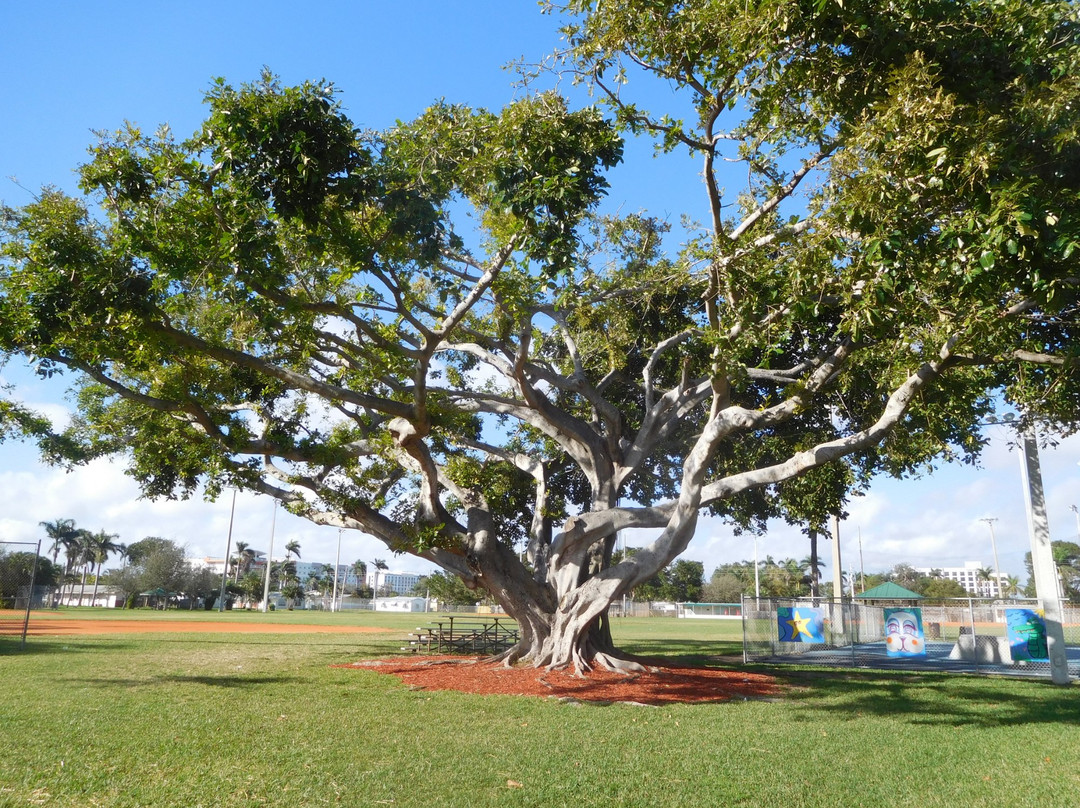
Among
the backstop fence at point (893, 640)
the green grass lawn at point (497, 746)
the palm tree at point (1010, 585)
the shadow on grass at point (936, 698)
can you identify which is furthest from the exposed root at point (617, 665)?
the palm tree at point (1010, 585)

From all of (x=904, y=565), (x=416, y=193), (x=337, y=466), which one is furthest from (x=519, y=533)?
(x=904, y=565)

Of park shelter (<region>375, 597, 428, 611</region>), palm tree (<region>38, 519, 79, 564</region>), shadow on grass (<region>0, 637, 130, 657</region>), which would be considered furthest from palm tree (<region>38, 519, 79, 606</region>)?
shadow on grass (<region>0, 637, 130, 657</region>)

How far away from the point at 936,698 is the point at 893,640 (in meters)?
8.83

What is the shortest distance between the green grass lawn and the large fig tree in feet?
13.1

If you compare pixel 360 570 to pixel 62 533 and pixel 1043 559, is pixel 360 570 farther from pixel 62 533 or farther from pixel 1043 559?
pixel 1043 559

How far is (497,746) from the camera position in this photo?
7.97 meters

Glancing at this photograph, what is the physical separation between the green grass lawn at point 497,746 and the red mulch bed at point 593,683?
0.70 metres

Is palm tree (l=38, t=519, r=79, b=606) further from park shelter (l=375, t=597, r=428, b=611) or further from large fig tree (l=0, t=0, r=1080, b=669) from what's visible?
large fig tree (l=0, t=0, r=1080, b=669)

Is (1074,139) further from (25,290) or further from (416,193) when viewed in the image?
(25,290)

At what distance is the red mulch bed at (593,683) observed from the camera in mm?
12148

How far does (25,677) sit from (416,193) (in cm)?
1056

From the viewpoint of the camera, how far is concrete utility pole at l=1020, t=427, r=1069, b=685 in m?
15.4

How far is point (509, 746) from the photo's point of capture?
8.00m

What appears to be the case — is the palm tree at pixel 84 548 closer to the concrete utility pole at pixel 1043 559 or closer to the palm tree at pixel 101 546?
the palm tree at pixel 101 546
